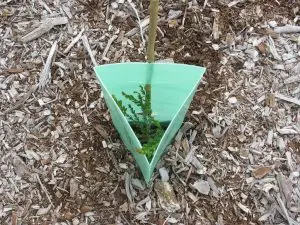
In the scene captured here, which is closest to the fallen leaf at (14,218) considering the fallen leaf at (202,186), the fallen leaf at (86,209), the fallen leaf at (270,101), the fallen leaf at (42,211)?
the fallen leaf at (42,211)

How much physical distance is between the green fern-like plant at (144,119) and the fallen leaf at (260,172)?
0.86ft

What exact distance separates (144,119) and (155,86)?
0.08 metres

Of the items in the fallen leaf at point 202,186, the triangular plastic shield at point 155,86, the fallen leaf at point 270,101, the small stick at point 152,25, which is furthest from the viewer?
the fallen leaf at point 270,101

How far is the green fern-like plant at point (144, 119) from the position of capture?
4.00 ft

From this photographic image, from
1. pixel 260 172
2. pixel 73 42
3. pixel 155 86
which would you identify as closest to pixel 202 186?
pixel 260 172

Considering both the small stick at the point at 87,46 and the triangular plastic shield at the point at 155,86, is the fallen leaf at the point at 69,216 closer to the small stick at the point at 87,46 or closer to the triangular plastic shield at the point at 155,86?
the triangular plastic shield at the point at 155,86

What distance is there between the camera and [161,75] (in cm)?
125

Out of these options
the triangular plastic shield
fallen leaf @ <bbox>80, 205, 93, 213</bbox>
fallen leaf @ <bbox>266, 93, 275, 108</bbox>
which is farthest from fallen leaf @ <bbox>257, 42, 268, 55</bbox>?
fallen leaf @ <bbox>80, 205, 93, 213</bbox>

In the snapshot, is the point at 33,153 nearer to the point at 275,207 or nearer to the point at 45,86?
the point at 45,86

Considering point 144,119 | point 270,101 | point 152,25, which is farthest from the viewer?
point 270,101

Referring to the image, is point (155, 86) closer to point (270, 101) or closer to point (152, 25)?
point (152, 25)

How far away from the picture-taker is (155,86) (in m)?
1.28

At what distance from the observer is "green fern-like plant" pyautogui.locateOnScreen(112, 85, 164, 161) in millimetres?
1220

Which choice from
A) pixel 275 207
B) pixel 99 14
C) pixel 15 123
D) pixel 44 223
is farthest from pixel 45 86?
pixel 275 207
